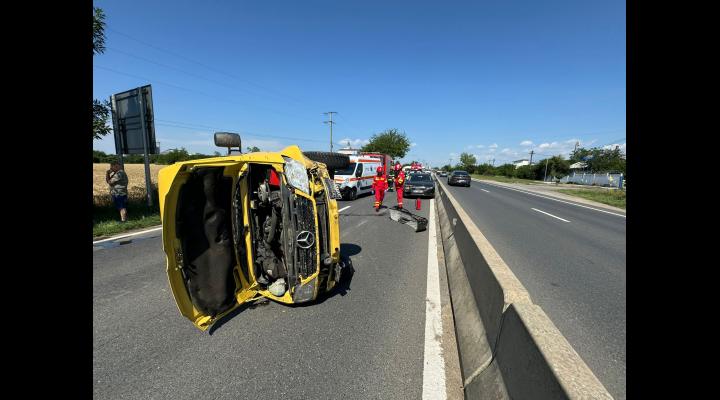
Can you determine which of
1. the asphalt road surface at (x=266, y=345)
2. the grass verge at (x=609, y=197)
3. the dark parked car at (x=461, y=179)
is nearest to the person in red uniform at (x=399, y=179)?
the asphalt road surface at (x=266, y=345)

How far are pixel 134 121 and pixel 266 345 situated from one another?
12.1 metres

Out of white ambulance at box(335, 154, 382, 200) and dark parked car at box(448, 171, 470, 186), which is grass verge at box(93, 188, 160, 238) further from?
dark parked car at box(448, 171, 470, 186)

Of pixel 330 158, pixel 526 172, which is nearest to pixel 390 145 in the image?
pixel 526 172

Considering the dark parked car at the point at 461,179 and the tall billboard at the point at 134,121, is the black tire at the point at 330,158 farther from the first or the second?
the dark parked car at the point at 461,179

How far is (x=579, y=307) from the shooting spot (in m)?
3.81

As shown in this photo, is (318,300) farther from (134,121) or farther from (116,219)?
(134,121)

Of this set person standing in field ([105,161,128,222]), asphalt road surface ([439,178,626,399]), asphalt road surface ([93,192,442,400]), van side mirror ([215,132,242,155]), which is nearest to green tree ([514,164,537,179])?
asphalt road surface ([439,178,626,399])

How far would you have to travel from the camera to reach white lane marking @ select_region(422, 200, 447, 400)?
232cm

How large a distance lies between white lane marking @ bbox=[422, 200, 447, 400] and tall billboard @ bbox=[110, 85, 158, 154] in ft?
37.5

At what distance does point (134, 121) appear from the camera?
37.2ft

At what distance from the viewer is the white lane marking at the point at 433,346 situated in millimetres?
2316

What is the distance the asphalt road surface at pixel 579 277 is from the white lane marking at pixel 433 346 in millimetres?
1265
